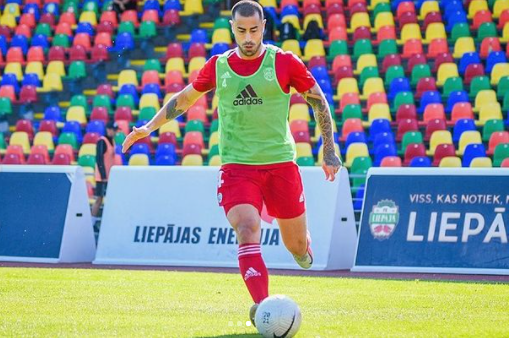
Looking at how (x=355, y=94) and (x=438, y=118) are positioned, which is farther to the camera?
(x=355, y=94)

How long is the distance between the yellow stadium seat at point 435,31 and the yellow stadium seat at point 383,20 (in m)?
0.99

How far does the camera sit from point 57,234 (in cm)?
1664

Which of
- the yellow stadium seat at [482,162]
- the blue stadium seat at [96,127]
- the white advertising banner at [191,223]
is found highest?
the yellow stadium seat at [482,162]

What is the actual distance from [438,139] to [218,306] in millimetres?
11651

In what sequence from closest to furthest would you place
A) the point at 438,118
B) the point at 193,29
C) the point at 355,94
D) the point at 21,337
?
the point at 21,337 → the point at 438,118 → the point at 355,94 → the point at 193,29

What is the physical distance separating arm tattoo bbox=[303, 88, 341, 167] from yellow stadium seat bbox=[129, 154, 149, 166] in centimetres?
1324

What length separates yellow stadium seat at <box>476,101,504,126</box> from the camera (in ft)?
67.6

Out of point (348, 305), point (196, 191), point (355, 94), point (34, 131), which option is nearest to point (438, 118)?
point (355, 94)

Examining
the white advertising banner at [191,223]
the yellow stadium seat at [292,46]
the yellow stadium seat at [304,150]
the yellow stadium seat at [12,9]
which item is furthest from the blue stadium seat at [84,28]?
the white advertising banner at [191,223]

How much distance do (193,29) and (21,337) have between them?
814 inches

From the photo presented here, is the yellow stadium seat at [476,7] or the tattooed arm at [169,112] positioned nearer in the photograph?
the tattooed arm at [169,112]

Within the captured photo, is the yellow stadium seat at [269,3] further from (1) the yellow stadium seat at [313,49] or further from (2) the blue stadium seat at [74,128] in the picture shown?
(2) the blue stadium seat at [74,128]

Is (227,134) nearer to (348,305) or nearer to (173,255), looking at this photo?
(348,305)

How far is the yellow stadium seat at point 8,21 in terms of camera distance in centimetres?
2905
